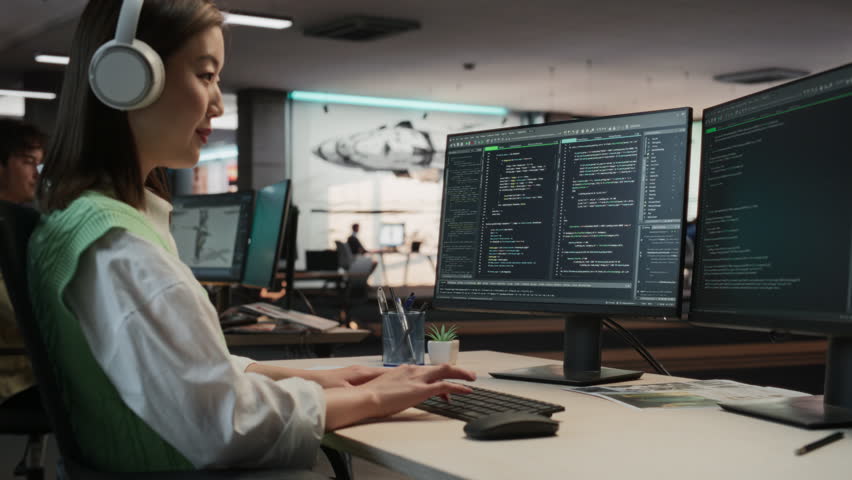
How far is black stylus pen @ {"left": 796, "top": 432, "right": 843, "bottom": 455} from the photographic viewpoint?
1.06 meters

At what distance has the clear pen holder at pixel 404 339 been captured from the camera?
1866 millimetres

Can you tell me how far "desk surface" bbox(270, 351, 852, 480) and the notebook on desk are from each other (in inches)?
70.8

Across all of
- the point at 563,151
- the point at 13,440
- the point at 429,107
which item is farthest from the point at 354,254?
the point at 563,151

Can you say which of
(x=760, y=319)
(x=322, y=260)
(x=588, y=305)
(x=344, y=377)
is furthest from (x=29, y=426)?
(x=322, y=260)

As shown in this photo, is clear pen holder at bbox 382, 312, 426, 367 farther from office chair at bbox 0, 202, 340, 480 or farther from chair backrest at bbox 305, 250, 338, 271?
chair backrest at bbox 305, 250, 338, 271

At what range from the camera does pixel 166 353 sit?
0.94 m

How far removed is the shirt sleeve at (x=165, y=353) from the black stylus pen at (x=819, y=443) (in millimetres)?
670

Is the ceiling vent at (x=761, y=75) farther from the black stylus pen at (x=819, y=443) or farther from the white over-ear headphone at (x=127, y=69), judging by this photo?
the white over-ear headphone at (x=127, y=69)

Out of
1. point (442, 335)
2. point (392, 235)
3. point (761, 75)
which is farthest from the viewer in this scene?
point (392, 235)

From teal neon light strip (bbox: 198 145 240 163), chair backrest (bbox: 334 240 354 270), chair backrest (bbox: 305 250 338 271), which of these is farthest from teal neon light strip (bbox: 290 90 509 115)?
teal neon light strip (bbox: 198 145 240 163)

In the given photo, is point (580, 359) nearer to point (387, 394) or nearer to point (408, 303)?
point (408, 303)

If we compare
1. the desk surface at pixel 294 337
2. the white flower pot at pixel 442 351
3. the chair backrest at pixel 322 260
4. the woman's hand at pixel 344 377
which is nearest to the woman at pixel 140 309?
the woman's hand at pixel 344 377

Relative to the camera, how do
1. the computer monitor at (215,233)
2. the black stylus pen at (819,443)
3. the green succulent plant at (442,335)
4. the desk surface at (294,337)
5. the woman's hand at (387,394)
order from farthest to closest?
1. the computer monitor at (215,233)
2. the desk surface at (294,337)
3. the green succulent plant at (442,335)
4. the woman's hand at (387,394)
5. the black stylus pen at (819,443)

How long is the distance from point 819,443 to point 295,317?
243 cm
